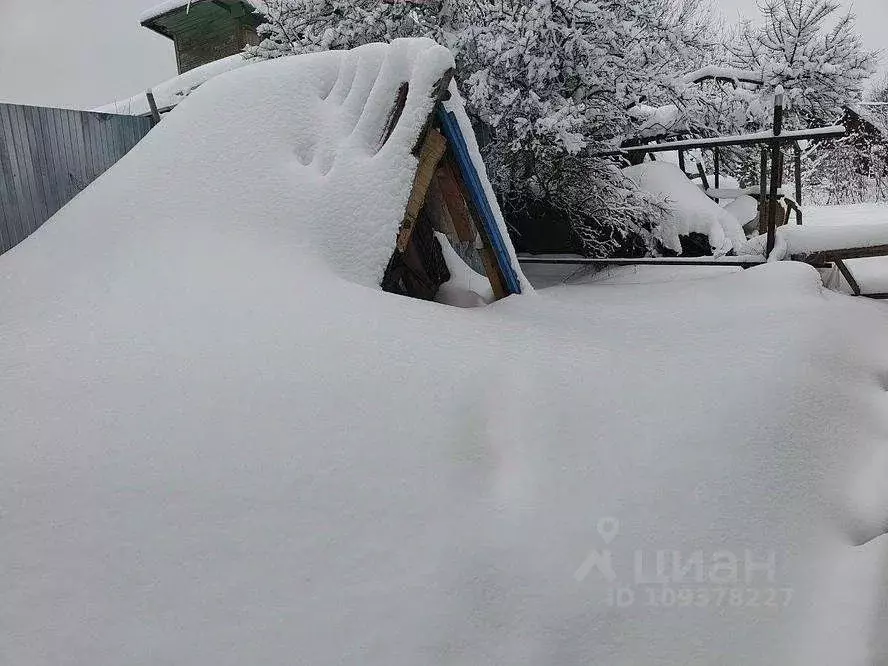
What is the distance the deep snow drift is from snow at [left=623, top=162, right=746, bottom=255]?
3.01 meters

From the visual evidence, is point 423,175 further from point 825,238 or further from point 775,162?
point 825,238

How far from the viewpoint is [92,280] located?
2684 mm

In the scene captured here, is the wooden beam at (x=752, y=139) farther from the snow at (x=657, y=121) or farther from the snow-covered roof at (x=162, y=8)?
the snow-covered roof at (x=162, y=8)

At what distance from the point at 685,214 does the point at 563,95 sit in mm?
1721

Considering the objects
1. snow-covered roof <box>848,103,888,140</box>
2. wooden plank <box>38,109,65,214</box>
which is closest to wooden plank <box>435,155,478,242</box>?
wooden plank <box>38,109,65,214</box>

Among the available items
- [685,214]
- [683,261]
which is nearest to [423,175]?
[683,261]

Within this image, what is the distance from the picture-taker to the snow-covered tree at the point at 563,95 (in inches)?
216

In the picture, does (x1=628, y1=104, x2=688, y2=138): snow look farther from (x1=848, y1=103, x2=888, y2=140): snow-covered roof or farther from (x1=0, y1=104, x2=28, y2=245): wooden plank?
(x1=0, y1=104, x2=28, y2=245): wooden plank

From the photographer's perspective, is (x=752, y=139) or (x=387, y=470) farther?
(x=752, y=139)

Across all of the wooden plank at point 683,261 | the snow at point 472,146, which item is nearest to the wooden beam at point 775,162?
the wooden plank at point 683,261

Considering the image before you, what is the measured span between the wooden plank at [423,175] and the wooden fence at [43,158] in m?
3.86

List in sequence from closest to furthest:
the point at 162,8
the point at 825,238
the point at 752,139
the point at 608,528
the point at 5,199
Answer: the point at 608,528, the point at 825,238, the point at 752,139, the point at 5,199, the point at 162,8

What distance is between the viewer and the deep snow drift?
1.44 m

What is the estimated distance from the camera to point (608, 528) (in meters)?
1.67
